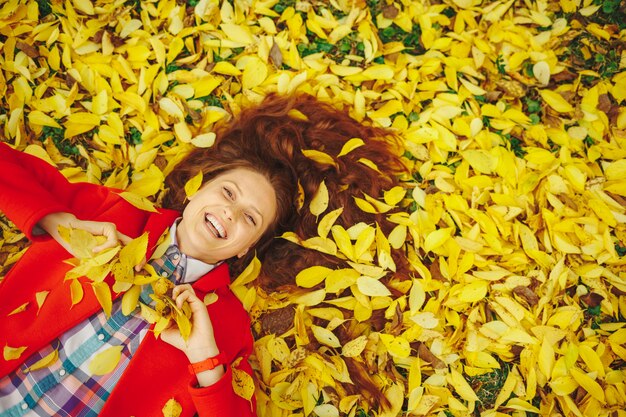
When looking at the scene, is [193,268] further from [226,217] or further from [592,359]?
[592,359]

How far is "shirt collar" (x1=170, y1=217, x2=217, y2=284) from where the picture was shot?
1.73 m

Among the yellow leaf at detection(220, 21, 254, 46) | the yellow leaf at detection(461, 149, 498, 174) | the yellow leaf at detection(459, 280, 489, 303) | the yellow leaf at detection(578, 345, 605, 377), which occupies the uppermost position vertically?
the yellow leaf at detection(220, 21, 254, 46)

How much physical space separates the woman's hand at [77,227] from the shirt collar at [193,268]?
0.17m

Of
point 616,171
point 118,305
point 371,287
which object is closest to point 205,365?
point 118,305

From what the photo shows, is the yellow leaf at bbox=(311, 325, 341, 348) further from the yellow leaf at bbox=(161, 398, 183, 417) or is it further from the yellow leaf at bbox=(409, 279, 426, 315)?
the yellow leaf at bbox=(161, 398, 183, 417)

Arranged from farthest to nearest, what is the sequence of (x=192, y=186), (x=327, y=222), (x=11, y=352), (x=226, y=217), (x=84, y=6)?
1. (x=84, y=6)
2. (x=327, y=222)
3. (x=192, y=186)
4. (x=226, y=217)
5. (x=11, y=352)

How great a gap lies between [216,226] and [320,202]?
0.50m

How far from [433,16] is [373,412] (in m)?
1.68

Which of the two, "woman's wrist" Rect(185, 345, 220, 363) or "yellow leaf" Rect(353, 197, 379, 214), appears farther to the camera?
"yellow leaf" Rect(353, 197, 379, 214)

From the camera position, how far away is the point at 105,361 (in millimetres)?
1562

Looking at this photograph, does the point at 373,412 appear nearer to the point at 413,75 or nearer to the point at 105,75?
the point at 413,75

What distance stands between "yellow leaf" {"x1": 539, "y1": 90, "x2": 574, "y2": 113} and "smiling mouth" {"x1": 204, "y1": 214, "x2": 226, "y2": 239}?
58.9 inches

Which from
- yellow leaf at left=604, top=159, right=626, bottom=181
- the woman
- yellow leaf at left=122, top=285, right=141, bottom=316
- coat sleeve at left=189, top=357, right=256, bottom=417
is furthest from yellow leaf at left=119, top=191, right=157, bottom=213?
yellow leaf at left=604, top=159, right=626, bottom=181

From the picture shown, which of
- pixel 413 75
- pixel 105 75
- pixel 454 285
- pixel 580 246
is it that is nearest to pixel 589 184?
pixel 580 246
